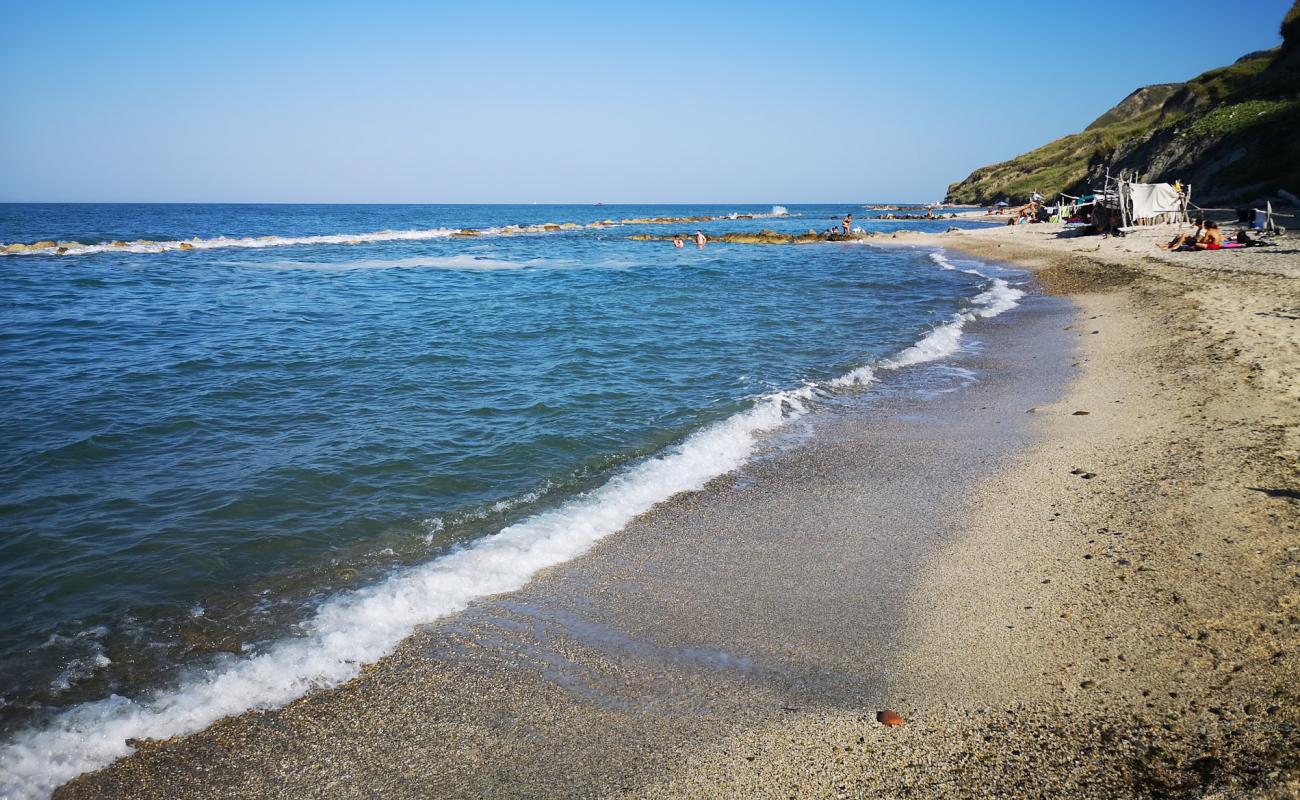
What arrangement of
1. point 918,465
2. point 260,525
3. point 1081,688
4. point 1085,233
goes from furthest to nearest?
1. point 1085,233
2. point 918,465
3. point 260,525
4. point 1081,688

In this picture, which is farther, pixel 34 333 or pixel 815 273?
pixel 815 273

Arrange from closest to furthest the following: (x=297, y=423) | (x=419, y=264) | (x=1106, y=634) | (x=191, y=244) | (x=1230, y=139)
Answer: (x=1106, y=634), (x=297, y=423), (x=1230, y=139), (x=419, y=264), (x=191, y=244)

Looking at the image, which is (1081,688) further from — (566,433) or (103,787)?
(566,433)

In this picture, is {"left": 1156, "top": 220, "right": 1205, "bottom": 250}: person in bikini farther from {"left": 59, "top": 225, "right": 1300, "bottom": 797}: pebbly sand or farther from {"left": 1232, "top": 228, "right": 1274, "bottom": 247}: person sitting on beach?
{"left": 59, "top": 225, "right": 1300, "bottom": 797}: pebbly sand

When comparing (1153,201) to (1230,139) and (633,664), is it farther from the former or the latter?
(633,664)

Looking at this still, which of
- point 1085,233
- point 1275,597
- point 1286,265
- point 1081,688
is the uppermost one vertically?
point 1085,233

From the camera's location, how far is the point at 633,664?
14.8ft

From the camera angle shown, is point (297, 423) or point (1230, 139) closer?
point (297, 423)

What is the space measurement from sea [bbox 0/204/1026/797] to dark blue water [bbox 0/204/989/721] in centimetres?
4

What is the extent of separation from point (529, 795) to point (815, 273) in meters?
32.3

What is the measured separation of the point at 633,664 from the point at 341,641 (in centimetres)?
220

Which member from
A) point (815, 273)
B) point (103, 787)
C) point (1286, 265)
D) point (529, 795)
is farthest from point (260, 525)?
point (815, 273)

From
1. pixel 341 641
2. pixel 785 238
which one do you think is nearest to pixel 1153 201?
pixel 785 238

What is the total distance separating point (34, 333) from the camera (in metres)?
16.4
